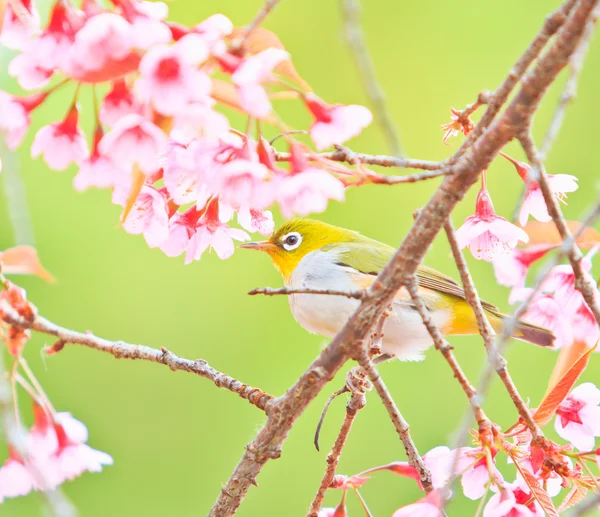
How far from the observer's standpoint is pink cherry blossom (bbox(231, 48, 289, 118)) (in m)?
0.84

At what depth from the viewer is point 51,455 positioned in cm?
137

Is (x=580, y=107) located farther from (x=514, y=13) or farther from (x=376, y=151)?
(x=376, y=151)

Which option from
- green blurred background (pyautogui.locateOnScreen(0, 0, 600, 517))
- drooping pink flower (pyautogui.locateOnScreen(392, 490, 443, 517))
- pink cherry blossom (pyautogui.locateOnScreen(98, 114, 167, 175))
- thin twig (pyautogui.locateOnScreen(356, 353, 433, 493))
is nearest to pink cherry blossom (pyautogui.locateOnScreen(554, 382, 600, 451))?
thin twig (pyautogui.locateOnScreen(356, 353, 433, 493))

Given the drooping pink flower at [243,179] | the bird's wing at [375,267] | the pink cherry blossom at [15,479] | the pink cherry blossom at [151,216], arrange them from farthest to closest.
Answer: the bird's wing at [375,267] < the pink cherry blossom at [15,479] < the pink cherry blossom at [151,216] < the drooping pink flower at [243,179]

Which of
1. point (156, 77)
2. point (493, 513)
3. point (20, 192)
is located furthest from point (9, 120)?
point (493, 513)

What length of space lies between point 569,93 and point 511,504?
22.9 inches

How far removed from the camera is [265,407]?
3.92 feet

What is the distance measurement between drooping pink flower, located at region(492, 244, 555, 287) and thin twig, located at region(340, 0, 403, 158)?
580 millimetres

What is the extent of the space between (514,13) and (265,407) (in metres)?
3.35

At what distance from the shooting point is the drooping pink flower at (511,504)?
3.77ft

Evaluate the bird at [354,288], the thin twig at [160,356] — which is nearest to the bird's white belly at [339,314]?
the bird at [354,288]

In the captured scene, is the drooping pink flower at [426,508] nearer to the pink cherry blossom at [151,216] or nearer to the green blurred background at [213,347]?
the pink cherry blossom at [151,216]

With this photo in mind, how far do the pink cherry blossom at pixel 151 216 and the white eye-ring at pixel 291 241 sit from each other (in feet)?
3.15

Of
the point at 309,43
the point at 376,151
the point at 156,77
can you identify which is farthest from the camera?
the point at 309,43
